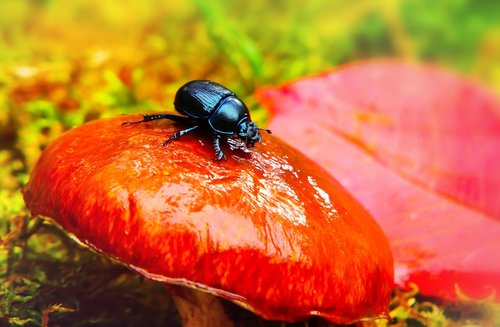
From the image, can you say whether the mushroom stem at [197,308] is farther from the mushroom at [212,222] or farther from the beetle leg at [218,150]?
the beetle leg at [218,150]

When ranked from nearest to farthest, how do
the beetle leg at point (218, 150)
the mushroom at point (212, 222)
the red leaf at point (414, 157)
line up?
1. the mushroom at point (212, 222)
2. the beetle leg at point (218, 150)
3. the red leaf at point (414, 157)

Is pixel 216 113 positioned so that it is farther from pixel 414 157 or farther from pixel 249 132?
pixel 414 157

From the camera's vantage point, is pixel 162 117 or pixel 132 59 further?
pixel 132 59

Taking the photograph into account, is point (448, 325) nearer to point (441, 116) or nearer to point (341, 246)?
point (341, 246)

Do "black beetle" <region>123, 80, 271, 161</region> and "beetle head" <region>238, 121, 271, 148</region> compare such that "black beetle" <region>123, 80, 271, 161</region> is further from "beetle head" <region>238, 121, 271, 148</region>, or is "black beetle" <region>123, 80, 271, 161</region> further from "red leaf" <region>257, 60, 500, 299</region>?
"red leaf" <region>257, 60, 500, 299</region>

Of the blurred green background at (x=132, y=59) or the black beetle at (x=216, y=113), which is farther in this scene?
the blurred green background at (x=132, y=59)

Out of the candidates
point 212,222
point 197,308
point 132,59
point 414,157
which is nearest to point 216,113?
point 212,222

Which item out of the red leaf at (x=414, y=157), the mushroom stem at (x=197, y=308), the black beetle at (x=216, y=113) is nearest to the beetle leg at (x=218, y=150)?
the black beetle at (x=216, y=113)
